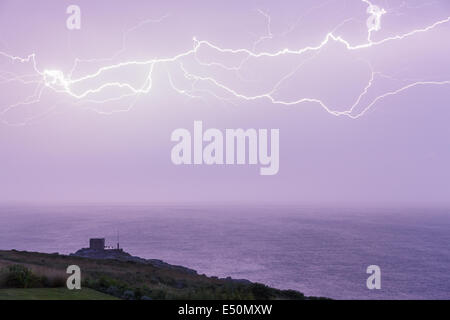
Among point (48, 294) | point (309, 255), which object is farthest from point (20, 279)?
point (309, 255)

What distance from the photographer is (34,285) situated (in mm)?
10484

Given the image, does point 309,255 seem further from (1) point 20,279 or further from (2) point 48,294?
(2) point 48,294

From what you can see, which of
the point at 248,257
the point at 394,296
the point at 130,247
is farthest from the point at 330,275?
the point at 130,247

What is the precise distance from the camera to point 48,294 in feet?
30.4

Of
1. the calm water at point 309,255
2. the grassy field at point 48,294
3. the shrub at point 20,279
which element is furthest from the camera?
the calm water at point 309,255

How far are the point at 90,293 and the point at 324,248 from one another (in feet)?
223

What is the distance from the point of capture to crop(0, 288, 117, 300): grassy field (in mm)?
8711

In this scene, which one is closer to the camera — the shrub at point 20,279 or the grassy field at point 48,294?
the grassy field at point 48,294

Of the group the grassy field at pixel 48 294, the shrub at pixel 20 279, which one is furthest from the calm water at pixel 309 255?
the grassy field at pixel 48 294

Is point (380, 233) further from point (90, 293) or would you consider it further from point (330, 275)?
point (90, 293)

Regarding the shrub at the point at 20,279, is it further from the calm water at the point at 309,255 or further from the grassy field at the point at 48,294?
the calm water at the point at 309,255

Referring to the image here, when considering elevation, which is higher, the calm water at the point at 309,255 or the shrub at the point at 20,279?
the shrub at the point at 20,279

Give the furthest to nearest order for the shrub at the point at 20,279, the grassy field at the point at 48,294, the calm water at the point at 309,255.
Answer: the calm water at the point at 309,255
the shrub at the point at 20,279
the grassy field at the point at 48,294

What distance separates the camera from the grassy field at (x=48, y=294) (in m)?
8.71
